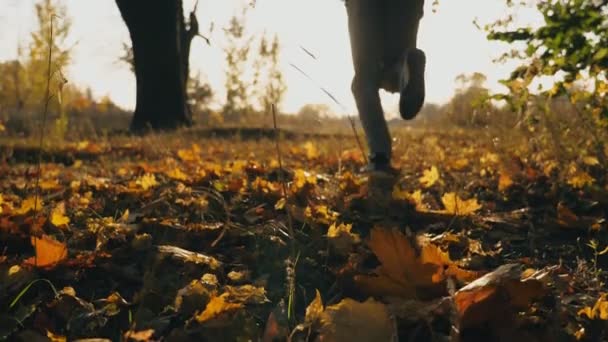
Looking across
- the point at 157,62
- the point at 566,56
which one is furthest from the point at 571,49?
the point at 157,62

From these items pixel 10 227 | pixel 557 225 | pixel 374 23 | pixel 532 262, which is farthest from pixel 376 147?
pixel 10 227

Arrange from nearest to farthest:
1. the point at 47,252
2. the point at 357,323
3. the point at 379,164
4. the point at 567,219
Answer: the point at 357,323 → the point at 47,252 → the point at 567,219 → the point at 379,164

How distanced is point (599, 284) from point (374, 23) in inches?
65.3

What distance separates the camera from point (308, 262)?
1.48 metres

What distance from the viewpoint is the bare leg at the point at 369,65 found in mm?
2596

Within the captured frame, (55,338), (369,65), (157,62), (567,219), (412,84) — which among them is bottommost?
(55,338)

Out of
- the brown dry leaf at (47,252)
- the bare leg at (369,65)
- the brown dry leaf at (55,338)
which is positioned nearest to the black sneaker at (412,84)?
the bare leg at (369,65)

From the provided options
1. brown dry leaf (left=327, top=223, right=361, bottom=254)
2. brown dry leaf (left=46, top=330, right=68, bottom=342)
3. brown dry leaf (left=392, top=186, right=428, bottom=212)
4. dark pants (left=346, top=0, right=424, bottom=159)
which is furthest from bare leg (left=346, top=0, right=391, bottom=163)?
brown dry leaf (left=46, top=330, right=68, bottom=342)

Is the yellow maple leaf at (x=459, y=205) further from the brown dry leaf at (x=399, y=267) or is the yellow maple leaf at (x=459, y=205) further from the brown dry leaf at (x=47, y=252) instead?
the brown dry leaf at (x=47, y=252)

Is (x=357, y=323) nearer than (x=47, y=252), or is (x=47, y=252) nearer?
(x=357, y=323)

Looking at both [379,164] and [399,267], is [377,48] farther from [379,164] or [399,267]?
[399,267]

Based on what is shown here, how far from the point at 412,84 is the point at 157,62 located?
8.28 meters

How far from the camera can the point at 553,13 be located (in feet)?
8.24

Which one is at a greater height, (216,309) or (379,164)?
(379,164)
